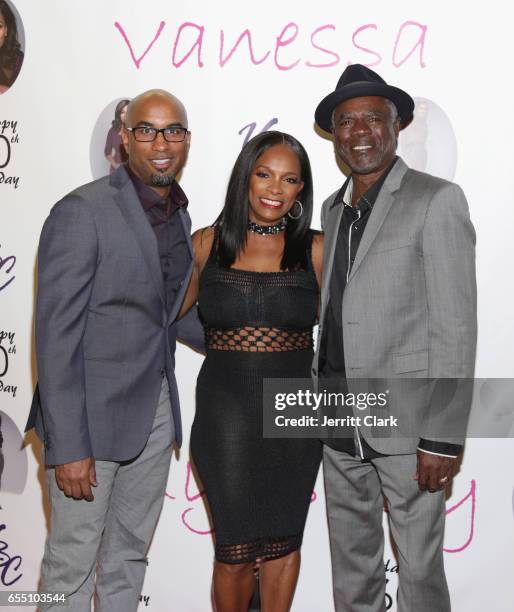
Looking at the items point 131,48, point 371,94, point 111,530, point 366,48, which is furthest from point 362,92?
point 111,530

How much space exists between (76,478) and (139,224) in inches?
34.9

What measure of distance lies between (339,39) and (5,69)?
60.2 inches

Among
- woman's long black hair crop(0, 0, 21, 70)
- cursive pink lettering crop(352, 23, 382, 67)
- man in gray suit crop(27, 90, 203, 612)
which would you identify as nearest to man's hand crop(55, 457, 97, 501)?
man in gray suit crop(27, 90, 203, 612)

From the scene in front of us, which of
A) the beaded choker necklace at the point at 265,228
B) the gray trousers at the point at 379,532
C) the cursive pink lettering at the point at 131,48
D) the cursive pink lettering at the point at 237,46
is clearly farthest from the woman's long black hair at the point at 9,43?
the gray trousers at the point at 379,532

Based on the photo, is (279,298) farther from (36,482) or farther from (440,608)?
(36,482)

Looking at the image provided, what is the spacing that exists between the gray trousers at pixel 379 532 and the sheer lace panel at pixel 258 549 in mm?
188

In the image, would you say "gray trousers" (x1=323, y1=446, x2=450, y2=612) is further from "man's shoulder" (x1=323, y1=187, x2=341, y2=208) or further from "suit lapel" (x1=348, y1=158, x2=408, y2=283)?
"man's shoulder" (x1=323, y1=187, x2=341, y2=208)

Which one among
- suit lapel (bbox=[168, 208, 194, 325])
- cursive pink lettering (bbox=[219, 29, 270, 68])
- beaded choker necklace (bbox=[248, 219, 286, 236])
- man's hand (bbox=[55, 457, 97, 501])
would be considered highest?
cursive pink lettering (bbox=[219, 29, 270, 68])

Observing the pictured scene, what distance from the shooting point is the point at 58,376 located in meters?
2.17

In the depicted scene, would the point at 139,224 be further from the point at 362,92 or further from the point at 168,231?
the point at 362,92

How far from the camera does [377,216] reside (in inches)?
91.2

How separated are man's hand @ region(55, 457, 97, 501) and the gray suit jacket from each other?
0.95m

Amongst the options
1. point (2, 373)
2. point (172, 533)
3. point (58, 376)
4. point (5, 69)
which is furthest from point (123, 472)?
point (5, 69)

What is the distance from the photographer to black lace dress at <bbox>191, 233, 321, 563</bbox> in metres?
2.49
